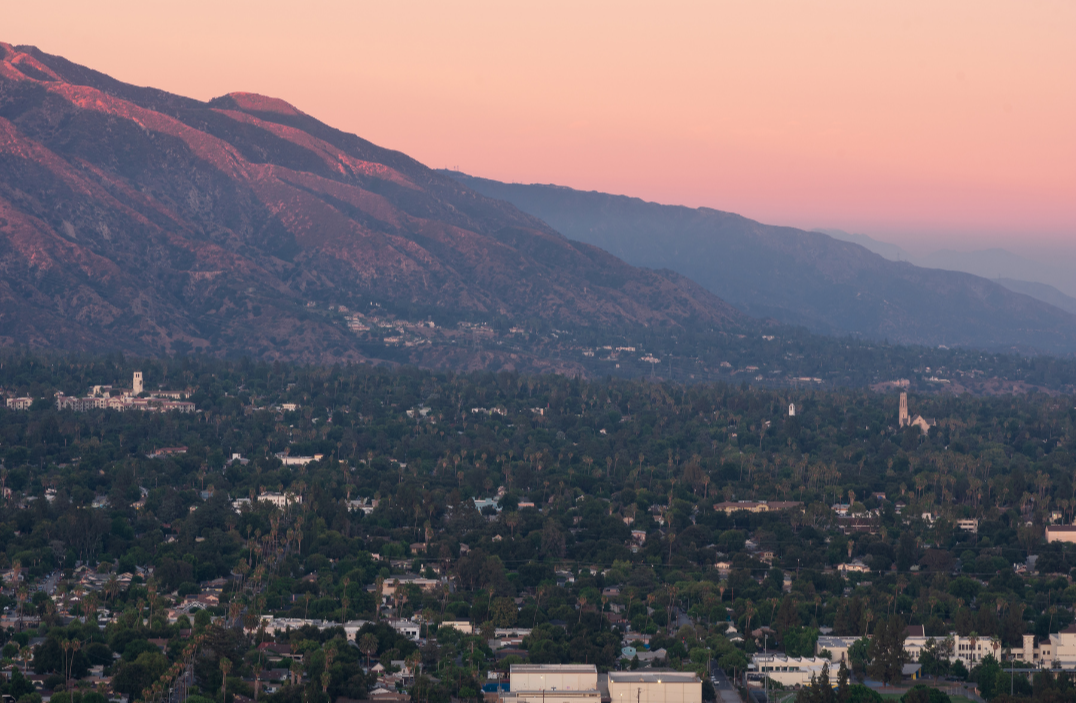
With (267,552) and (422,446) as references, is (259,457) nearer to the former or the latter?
(422,446)

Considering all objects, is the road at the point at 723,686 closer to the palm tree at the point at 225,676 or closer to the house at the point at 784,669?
the house at the point at 784,669

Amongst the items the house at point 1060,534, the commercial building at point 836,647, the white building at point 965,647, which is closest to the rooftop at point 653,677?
the commercial building at point 836,647

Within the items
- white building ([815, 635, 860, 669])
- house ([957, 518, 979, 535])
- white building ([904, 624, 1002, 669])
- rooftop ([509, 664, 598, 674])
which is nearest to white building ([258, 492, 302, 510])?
rooftop ([509, 664, 598, 674])

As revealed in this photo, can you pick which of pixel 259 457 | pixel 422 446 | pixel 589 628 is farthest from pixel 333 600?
pixel 422 446

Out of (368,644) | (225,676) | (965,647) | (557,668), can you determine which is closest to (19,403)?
(368,644)

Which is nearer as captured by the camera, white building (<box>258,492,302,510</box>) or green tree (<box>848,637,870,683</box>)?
green tree (<box>848,637,870,683</box>)

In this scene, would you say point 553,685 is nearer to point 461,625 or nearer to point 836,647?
point 461,625

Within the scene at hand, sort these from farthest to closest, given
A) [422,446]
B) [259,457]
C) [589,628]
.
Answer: [422,446]
[259,457]
[589,628]

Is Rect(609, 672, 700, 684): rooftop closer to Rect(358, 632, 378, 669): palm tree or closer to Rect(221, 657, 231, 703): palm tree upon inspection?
Rect(358, 632, 378, 669): palm tree
